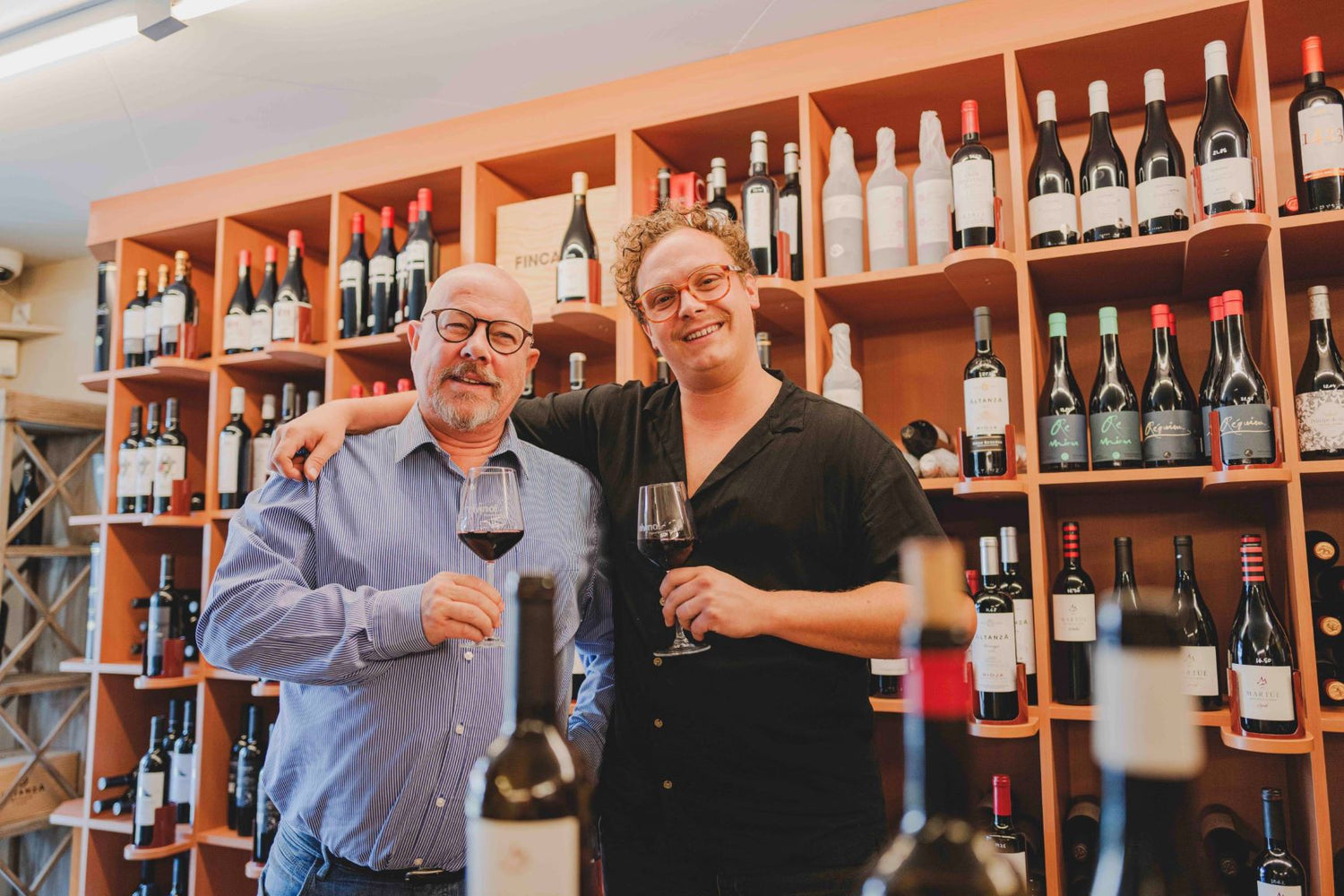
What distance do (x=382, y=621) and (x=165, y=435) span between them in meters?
2.30

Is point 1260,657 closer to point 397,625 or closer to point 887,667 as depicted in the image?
point 887,667

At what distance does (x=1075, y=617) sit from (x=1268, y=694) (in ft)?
1.21

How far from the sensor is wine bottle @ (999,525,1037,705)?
6.41 ft

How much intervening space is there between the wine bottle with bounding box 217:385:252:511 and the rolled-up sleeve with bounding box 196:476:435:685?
1608mm

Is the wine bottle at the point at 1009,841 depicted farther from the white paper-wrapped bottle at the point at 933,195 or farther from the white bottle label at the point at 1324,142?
the white bottle label at the point at 1324,142

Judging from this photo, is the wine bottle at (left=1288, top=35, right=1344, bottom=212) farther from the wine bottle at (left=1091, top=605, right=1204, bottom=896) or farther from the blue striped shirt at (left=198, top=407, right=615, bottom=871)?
the wine bottle at (left=1091, top=605, right=1204, bottom=896)

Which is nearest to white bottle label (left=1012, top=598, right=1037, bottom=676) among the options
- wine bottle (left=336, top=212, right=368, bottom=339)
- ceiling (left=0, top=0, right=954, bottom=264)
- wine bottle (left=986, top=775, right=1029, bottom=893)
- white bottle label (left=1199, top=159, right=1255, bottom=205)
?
wine bottle (left=986, top=775, right=1029, bottom=893)

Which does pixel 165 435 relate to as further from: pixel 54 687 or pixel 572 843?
pixel 572 843

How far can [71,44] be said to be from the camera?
7.30 ft

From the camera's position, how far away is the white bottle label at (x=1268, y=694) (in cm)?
169

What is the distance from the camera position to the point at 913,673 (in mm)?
474

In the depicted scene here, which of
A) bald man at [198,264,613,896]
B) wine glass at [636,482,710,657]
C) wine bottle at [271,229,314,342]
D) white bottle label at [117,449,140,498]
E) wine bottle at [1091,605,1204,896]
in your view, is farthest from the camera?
white bottle label at [117,449,140,498]

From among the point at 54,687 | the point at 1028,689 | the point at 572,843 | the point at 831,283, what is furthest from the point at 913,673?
the point at 54,687

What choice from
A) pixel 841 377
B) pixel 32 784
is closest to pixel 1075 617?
pixel 841 377
